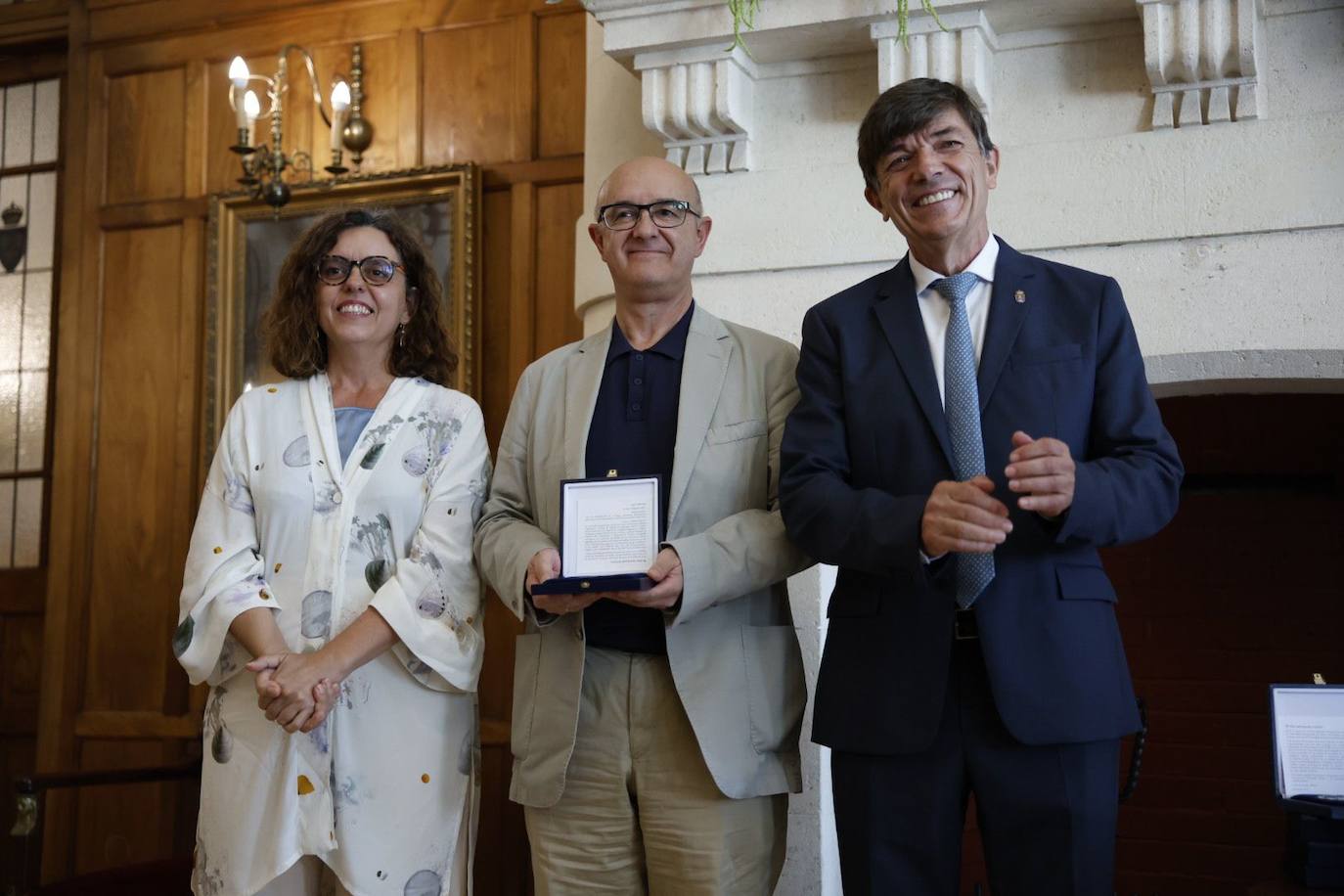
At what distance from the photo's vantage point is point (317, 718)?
2.10m

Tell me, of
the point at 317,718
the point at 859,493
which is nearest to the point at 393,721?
the point at 317,718

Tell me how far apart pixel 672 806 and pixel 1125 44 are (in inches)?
71.2

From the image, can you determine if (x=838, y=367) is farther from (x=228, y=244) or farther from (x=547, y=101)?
(x=228, y=244)

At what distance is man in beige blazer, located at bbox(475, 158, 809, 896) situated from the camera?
6.74ft

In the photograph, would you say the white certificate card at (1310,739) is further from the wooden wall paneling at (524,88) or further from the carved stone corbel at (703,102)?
the wooden wall paneling at (524,88)

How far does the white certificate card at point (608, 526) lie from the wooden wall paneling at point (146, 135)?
9.62 feet

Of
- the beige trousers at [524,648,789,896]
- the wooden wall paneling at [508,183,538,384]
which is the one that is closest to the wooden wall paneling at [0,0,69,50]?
the wooden wall paneling at [508,183,538,384]

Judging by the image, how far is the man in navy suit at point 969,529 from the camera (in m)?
1.73

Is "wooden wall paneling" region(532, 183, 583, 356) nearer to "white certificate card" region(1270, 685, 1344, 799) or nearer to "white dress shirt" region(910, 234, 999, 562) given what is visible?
"white dress shirt" region(910, 234, 999, 562)

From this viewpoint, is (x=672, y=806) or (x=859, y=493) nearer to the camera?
(x=859, y=493)

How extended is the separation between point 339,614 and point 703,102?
1.41 m

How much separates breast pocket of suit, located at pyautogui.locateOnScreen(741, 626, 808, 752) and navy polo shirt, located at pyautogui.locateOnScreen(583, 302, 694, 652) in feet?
0.50

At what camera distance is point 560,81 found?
157 inches

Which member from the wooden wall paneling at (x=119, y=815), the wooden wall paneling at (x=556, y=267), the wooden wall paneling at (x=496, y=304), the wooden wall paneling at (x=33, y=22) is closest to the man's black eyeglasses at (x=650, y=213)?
the wooden wall paneling at (x=556, y=267)
